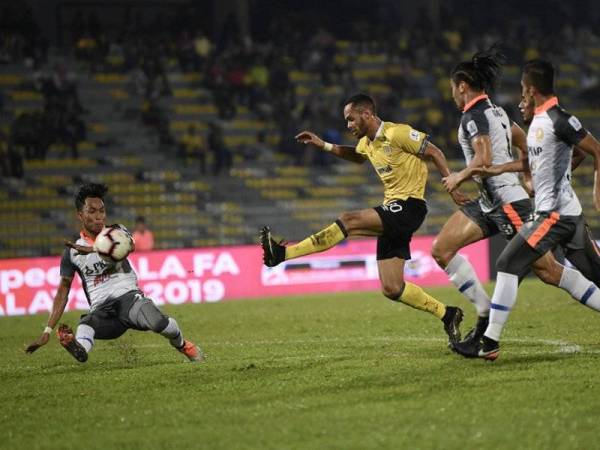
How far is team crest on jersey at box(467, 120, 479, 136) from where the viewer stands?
9094 mm

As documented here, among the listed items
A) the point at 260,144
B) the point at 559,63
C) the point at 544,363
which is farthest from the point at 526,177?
the point at 559,63

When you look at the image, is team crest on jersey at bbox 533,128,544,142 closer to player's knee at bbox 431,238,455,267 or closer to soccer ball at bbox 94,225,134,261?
player's knee at bbox 431,238,455,267

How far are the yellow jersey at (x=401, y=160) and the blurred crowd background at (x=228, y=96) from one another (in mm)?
12321

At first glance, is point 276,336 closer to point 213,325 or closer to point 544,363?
point 213,325

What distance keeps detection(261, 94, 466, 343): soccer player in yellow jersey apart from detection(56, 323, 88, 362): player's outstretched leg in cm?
178

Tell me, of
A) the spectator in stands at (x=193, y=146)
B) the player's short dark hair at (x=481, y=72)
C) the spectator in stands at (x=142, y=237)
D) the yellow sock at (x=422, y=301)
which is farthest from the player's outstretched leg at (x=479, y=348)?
the spectator in stands at (x=193, y=146)

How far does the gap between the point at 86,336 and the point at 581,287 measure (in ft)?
13.8

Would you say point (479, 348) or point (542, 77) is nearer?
point (542, 77)

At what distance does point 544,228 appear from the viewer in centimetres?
838

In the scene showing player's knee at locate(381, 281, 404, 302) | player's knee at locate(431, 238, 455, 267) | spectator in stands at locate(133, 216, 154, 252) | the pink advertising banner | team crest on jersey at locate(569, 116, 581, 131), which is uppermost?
team crest on jersey at locate(569, 116, 581, 131)

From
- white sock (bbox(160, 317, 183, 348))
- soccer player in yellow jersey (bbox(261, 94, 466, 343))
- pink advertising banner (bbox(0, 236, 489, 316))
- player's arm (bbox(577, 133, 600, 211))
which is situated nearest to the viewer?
player's arm (bbox(577, 133, 600, 211))

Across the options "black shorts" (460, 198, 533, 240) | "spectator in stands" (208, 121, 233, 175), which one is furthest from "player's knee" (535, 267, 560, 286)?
"spectator in stands" (208, 121, 233, 175)

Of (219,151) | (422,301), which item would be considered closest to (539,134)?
(422,301)

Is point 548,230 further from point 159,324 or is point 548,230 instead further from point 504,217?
point 159,324
